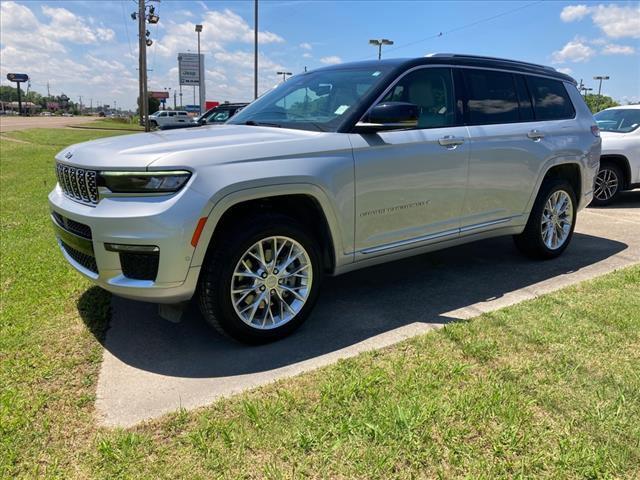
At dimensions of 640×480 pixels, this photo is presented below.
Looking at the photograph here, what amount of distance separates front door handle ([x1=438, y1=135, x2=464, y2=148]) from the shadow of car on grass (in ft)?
4.10

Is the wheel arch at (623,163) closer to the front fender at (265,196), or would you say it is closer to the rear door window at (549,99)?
the rear door window at (549,99)

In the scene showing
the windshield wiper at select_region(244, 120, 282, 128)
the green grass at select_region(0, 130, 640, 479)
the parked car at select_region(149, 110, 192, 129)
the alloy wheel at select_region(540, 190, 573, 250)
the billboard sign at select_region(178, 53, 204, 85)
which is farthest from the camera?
the billboard sign at select_region(178, 53, 204, 85)

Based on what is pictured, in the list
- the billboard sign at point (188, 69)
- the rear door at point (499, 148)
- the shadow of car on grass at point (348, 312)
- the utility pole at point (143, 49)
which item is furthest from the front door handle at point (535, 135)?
the billboard sign at point (188, 69)

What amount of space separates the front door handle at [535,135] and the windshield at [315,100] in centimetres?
166

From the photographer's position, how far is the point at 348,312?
4035mm

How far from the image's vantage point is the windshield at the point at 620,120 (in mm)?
8953

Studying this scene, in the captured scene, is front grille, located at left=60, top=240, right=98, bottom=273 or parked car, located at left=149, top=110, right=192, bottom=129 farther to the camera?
parked car, located at left=149, top=110, right=192, bottom=129

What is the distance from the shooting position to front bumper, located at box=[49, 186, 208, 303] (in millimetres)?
2914

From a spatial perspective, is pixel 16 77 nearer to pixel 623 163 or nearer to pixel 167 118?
pixel 167 118

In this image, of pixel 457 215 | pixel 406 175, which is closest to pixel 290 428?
pixel 406 175

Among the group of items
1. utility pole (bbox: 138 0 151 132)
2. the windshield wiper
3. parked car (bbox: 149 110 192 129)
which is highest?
utility pole (bbox: 138 0 151 132)

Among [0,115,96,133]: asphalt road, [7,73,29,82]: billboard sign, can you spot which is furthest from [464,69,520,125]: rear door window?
[7,73,29,82]: billboard sign

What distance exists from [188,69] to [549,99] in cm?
4560

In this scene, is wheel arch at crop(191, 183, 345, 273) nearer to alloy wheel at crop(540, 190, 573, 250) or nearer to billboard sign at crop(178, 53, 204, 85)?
alloy wheel at crop(540, 190, 573, 250)
